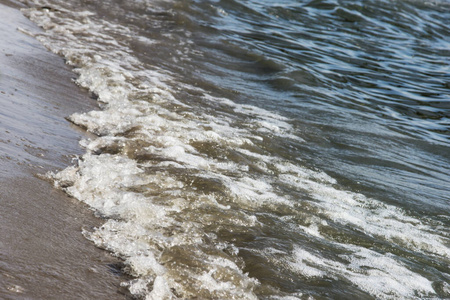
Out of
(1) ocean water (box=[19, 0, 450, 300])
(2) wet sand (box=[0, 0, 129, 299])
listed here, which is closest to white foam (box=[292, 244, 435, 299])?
(1) ocean water (box=[19, 0, 450, 300])

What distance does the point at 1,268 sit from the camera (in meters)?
2.37

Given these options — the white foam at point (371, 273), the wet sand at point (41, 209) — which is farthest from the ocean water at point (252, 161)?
the wet sand at point (41, 209)

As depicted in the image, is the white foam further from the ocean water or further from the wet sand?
the wet sand

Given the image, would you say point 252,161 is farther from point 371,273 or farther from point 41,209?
point 41,209

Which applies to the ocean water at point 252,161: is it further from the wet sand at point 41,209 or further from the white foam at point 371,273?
the wet sand at point 41,209

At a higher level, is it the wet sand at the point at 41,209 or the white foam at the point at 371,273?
Result: the wet sand at the point at 41,209

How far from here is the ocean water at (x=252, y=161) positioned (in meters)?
3.11

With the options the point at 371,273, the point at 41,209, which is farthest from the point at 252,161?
the point at 41,209

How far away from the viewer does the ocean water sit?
3.11 m

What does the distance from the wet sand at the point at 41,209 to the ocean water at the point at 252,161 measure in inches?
5.1

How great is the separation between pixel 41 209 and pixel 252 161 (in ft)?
7.86

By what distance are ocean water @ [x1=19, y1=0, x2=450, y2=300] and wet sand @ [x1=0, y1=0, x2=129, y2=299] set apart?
130mm

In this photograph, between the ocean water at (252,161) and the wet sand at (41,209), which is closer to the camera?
the wet sand at (41,209)

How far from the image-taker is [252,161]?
5066 millimetres
